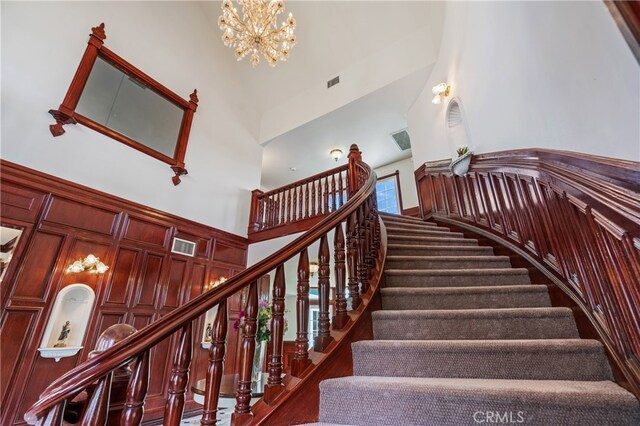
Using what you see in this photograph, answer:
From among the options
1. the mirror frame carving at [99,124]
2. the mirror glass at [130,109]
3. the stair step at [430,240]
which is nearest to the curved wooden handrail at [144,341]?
the stair step at [430,240]

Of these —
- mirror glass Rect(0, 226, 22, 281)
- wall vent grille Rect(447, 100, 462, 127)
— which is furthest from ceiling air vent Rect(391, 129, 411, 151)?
mirror glass Rect(0, 226, 22, 281)

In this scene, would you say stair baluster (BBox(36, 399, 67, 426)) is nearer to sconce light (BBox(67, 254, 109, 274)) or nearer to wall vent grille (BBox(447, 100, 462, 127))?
sconce light (BBox(67, 254, 109, 274))

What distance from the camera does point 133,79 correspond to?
165 inches

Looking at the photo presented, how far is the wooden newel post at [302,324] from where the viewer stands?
1.33m

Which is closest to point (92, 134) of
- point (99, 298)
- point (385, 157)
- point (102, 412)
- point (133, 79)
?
point (133, 79)

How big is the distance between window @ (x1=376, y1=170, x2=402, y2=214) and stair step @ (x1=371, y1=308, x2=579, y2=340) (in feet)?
17.5

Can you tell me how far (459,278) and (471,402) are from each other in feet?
3.77

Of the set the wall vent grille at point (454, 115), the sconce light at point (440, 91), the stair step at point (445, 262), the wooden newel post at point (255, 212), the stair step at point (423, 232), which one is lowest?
the stair step at point (445, 262)

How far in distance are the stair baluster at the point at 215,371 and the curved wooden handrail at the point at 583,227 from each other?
1.49 m

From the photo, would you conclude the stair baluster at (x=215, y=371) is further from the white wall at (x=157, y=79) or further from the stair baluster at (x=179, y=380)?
the white wall at (x=157, y=79)

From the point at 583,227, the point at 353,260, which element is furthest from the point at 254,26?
the point at 583,227

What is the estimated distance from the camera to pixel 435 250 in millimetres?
2641

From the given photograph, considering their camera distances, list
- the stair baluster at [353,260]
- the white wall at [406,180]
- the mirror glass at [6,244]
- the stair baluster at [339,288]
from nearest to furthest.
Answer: the stair baluster at [339,288], the stair baluster at [353,260], the mirror glass at [6,244], the white wall at [406,180]

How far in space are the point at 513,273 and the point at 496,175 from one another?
38.0 inches
